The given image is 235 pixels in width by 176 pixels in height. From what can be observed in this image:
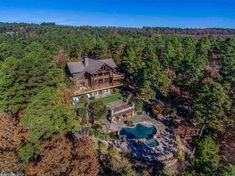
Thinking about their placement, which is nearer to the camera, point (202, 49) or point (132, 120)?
point (132, 120)

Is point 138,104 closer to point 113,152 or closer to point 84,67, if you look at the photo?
point 84,67

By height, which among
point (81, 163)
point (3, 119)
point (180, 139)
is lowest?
point (180, 139)

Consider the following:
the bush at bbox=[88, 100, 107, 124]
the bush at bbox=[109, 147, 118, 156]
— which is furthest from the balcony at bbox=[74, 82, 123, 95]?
the bush at bbox=[109, 147, 118, 156]

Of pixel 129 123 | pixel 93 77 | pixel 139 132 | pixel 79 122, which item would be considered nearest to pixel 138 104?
pixel 129 123

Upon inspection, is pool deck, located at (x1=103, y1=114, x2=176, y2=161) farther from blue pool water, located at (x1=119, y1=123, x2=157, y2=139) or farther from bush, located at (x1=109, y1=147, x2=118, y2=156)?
bush, located at (x1=109, y1=147, x2=118, y2=156)

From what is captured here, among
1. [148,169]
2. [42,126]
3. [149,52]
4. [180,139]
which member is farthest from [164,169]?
[149,52]

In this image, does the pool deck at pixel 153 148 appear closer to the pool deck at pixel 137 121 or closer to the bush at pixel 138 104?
the pool deck at pixel 137 121

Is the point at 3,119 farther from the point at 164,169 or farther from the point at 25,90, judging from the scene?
the point at 164,169

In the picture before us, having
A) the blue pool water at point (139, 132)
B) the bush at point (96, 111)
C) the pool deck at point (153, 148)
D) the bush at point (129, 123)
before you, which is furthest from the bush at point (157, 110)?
the bush at point (96, 111)
